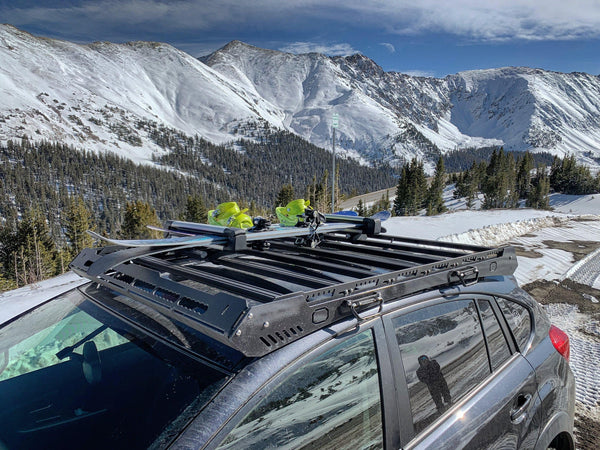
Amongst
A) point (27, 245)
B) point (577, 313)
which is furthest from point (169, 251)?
point (27, 245)

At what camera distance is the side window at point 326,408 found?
1283mm

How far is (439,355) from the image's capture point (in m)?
1.87

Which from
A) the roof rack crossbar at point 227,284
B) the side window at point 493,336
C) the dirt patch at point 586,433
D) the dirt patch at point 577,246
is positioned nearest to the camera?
the roof rack crossbar at point 227,284

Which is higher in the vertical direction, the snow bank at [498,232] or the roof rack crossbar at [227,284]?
the roof rack crossbar at [227,284]

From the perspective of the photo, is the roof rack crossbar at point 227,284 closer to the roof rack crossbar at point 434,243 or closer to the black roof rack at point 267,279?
the black roof rack at point 267,279

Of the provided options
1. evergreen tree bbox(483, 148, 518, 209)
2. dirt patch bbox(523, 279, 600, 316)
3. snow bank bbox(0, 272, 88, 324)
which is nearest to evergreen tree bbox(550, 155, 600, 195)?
evergreen tree bbox(483, 148, 518, 209)

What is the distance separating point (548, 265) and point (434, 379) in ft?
26.9

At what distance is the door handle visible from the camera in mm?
1930

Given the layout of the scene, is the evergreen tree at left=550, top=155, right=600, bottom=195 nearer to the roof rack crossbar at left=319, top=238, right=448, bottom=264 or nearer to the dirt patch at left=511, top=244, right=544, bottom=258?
the dirt patch at left=511, top=244, right=544, bottom=258

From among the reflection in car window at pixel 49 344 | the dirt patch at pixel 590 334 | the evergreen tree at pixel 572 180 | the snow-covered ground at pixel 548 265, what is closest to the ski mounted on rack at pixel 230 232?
the reflection in car window at pixel 49 344

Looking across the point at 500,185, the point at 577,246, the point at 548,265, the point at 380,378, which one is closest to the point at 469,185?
the point at 500,185

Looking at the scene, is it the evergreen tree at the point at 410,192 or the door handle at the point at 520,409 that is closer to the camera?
the door handle at the point at 520,409

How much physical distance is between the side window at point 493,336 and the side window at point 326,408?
89 cm

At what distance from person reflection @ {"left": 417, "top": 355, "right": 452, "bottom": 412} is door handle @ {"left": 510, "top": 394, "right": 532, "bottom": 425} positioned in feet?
1.32
